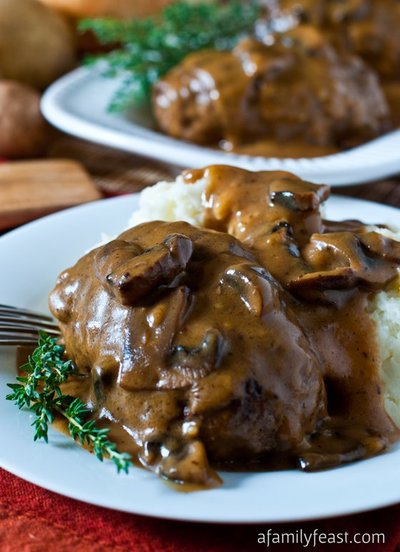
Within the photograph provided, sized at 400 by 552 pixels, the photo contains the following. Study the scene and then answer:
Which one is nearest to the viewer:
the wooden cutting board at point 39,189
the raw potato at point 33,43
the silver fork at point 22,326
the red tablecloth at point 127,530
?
the red tablecloth at point 127,530

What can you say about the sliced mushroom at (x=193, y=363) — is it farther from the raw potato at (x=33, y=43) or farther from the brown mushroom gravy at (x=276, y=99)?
the raw potato at (x=33, y=43)

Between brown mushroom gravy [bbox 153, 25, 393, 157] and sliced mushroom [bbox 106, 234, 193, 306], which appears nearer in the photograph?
sliced mushroom [bbox 106, 234, 193, 306]

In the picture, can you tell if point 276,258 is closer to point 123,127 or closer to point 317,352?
point 317,352

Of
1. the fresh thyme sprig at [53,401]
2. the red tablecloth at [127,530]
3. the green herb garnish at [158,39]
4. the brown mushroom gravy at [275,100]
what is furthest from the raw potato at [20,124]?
the red tablecloth at [127,530]

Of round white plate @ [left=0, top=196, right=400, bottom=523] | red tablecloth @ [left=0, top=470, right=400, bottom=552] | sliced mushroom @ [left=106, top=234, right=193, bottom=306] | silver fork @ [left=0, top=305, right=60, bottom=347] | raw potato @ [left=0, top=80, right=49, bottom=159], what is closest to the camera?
round white plate @ [left=0, top=196, right=400, bottom=523]

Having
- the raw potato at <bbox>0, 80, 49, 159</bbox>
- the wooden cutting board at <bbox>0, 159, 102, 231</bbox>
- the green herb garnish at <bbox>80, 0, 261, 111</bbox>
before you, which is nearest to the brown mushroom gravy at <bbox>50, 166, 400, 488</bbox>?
the wooden cutting board at <bbox>0, 159, 102, 231</bbox>

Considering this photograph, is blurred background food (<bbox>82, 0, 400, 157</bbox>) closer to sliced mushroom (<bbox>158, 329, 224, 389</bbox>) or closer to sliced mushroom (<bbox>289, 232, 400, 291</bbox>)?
sliced mushroom (<bbox>289, 232, 400, 291</bbox>)

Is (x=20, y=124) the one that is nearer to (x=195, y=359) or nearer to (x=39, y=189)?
(x=39, y=189)
